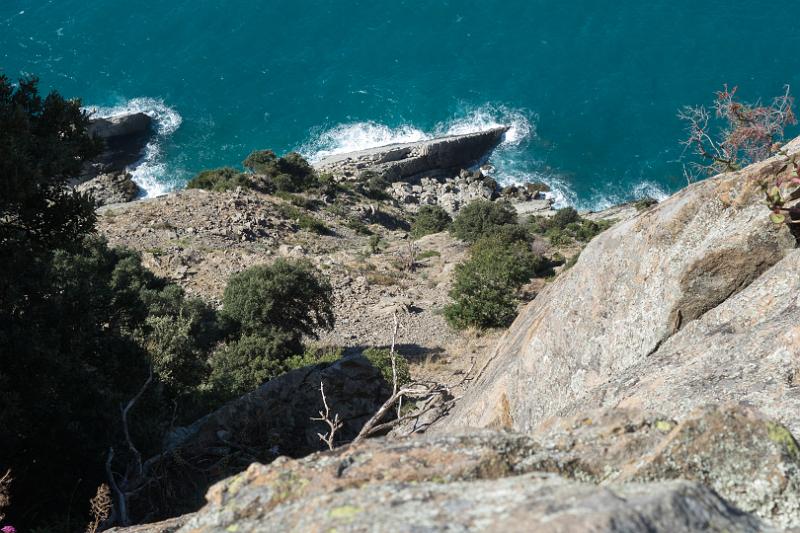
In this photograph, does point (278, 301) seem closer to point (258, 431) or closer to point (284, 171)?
point (258, 431)

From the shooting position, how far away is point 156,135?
68.8 meters

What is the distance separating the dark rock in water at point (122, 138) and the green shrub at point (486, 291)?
4786 centimetres

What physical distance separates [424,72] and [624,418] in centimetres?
6948

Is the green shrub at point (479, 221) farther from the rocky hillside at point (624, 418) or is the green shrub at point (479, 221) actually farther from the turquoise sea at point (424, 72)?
the rocky hillside at point (624, 418)

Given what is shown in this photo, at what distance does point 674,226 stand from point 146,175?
62179mm

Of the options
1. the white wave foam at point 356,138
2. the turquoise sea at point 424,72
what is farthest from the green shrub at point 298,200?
the turquoise sea at point 424,72

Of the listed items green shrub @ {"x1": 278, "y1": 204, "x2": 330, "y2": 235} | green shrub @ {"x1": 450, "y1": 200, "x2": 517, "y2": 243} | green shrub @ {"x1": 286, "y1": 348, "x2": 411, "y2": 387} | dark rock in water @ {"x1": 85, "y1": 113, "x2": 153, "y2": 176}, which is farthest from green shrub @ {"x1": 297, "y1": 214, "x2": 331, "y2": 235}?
dark rock in water @ {"x1": 85, "y1": 113, "x2": 153, "y2": 176}

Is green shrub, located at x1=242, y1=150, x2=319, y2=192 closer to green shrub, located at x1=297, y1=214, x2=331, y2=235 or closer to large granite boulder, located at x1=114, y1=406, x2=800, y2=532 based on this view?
green shrub, located at x1=297, y1=214, x2=331, y2=235

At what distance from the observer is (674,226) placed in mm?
9711

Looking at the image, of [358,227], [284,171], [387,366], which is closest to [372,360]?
[387,366]

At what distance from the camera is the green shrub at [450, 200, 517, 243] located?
134 feet

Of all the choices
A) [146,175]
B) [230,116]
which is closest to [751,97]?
[230,116]

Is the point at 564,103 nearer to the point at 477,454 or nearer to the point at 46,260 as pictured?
the point at 46,260

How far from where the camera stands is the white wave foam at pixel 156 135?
207ft
